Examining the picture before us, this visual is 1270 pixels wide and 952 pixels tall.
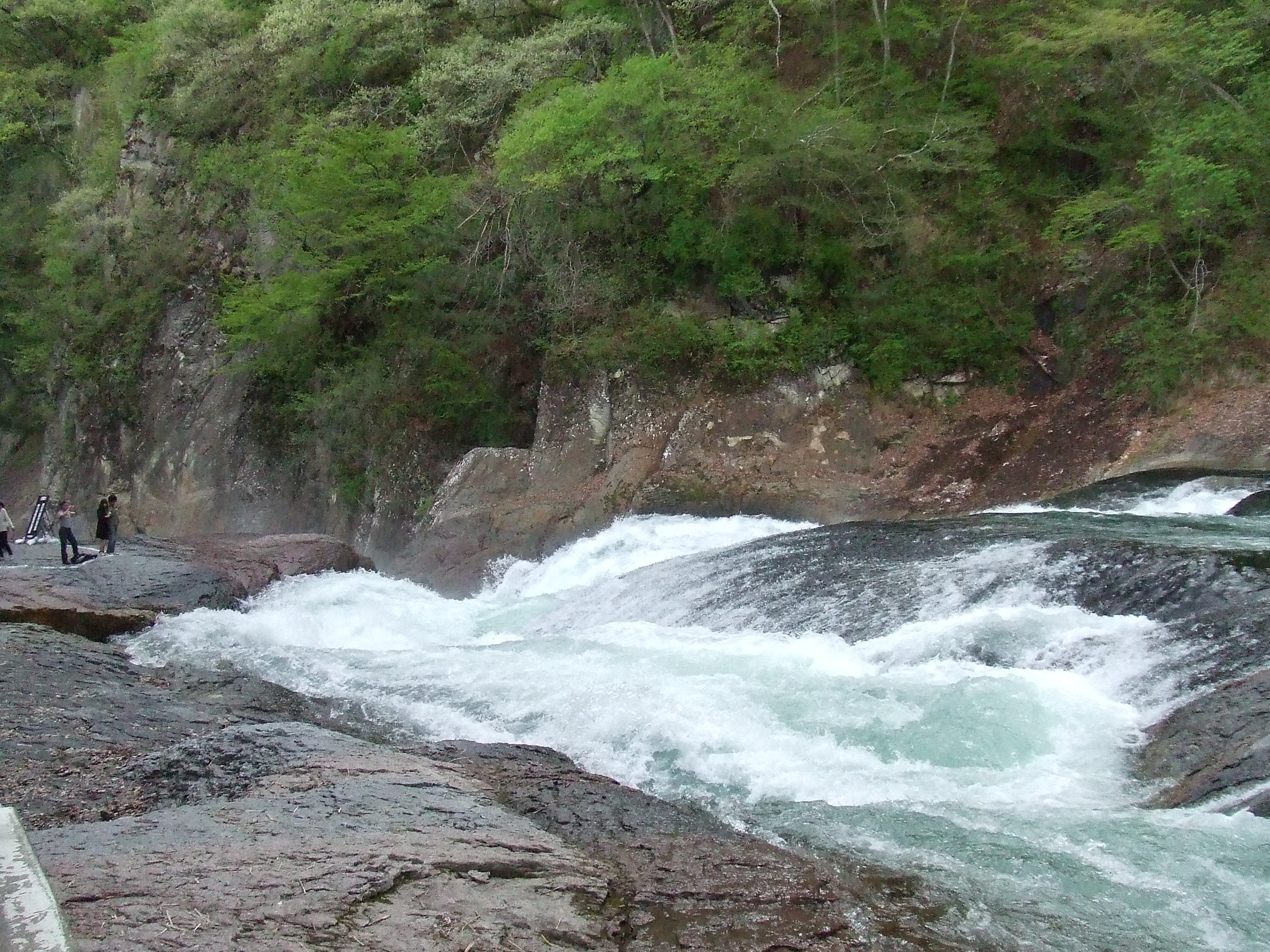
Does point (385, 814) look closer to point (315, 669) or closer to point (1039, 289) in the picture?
point (315, 669)

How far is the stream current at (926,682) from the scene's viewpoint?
4836mm

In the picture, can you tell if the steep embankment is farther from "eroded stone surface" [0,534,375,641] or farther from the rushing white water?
"eroded stone surface" [0,534,375,641]

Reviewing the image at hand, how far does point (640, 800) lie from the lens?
571 cm

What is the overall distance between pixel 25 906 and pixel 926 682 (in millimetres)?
5775

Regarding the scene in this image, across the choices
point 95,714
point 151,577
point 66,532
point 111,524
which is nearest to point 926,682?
point 95,714

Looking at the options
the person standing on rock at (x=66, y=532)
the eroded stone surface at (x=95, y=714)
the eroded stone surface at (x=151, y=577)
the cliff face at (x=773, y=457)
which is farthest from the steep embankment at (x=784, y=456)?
the eroded stone surface at (x=95, y=714)

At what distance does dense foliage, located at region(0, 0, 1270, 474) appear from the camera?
49.4ft

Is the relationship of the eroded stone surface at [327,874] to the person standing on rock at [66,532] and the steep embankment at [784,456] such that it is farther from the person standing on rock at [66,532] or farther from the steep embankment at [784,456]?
the person standing on rock at [66,532]

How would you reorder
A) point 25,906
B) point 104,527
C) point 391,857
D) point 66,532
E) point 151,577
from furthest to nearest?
point 104,527, point 66,532, point 151,577, point 391,857, point 25,906

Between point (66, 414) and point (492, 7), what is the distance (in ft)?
51.9

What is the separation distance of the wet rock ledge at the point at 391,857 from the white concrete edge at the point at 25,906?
0.40 metres

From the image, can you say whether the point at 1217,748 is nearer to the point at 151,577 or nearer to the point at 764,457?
the point at 764,457

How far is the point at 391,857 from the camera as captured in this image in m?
4.32

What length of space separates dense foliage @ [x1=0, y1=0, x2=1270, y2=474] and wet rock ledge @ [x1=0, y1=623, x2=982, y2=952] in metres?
11.7
